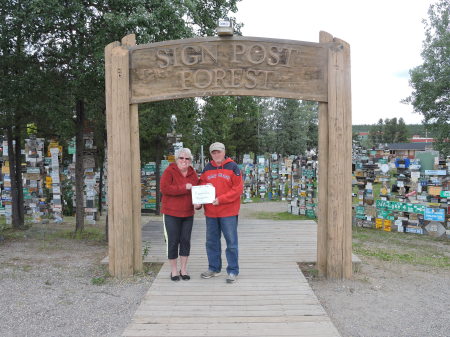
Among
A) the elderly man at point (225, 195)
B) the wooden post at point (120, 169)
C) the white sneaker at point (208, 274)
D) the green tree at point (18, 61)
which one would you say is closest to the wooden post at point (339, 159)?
the elderly man at point (225, 195)

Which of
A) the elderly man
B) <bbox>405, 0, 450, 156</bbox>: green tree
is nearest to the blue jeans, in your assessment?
the elderly man

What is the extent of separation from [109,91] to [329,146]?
2.96 meters

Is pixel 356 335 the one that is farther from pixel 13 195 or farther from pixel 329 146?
pixel 13 195

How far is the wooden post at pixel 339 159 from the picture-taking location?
5.18 metres

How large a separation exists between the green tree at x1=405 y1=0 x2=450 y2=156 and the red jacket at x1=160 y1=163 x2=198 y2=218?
19.0 m

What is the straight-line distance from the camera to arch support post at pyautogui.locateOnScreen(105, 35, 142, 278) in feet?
17.2

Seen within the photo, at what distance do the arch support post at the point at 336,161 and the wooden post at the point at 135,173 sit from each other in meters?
2.44

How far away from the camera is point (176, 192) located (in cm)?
479

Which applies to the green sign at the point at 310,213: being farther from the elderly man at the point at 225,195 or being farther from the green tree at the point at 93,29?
the elderly man at the point at 225,195

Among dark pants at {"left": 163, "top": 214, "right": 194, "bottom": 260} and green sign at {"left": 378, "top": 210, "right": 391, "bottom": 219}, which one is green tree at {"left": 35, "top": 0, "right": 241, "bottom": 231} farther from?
green sign at {"left": 378, "top": 210, "right": 391, "bottom": 219}

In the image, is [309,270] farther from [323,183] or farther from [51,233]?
[51,233]

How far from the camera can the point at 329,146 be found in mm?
5266

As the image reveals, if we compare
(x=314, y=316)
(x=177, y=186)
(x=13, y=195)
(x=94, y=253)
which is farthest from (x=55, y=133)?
(x=314, y=316)

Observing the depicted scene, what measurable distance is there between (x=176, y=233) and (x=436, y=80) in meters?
19.7
